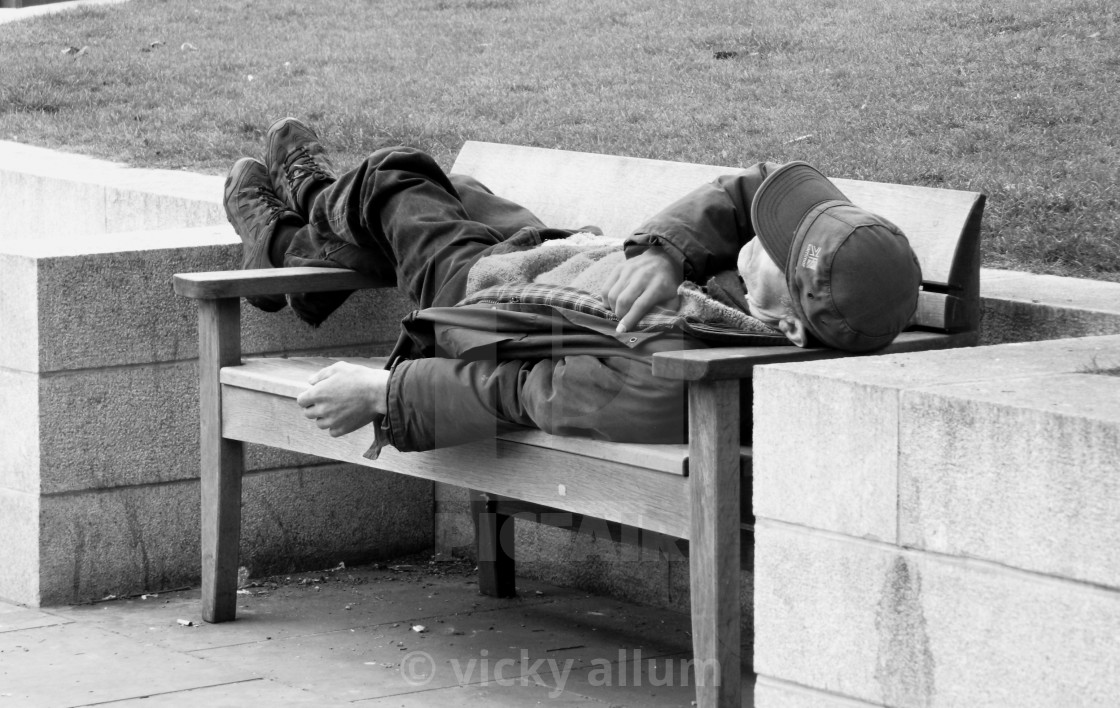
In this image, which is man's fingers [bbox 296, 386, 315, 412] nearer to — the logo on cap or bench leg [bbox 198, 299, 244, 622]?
bench leg [bbox 198, 299, 244, 622]

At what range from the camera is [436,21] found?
36.6 feet

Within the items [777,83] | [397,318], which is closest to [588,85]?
[777,83]

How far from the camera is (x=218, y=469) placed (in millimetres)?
3990

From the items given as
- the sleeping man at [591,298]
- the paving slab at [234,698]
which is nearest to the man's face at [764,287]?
the sleeping man at [591,298]

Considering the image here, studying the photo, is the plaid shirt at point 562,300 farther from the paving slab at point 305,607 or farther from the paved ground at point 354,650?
the paving slab at point 305,607

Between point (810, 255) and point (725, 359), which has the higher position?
point (810, 255)

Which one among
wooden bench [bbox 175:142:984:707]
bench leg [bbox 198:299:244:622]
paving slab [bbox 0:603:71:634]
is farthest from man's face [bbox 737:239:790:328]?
paving slab [bbox 0:603:71:634]

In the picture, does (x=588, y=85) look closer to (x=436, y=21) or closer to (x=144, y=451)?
(x=436, y=21)

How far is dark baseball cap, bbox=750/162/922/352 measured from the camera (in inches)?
112

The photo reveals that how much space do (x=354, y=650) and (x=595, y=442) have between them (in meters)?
1.07

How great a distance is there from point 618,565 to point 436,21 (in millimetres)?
7546

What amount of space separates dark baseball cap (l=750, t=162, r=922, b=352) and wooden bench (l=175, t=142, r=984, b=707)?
106 millimetres

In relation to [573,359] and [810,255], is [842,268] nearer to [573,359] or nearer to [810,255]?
[810,255]

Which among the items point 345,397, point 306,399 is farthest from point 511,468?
point 306,399
